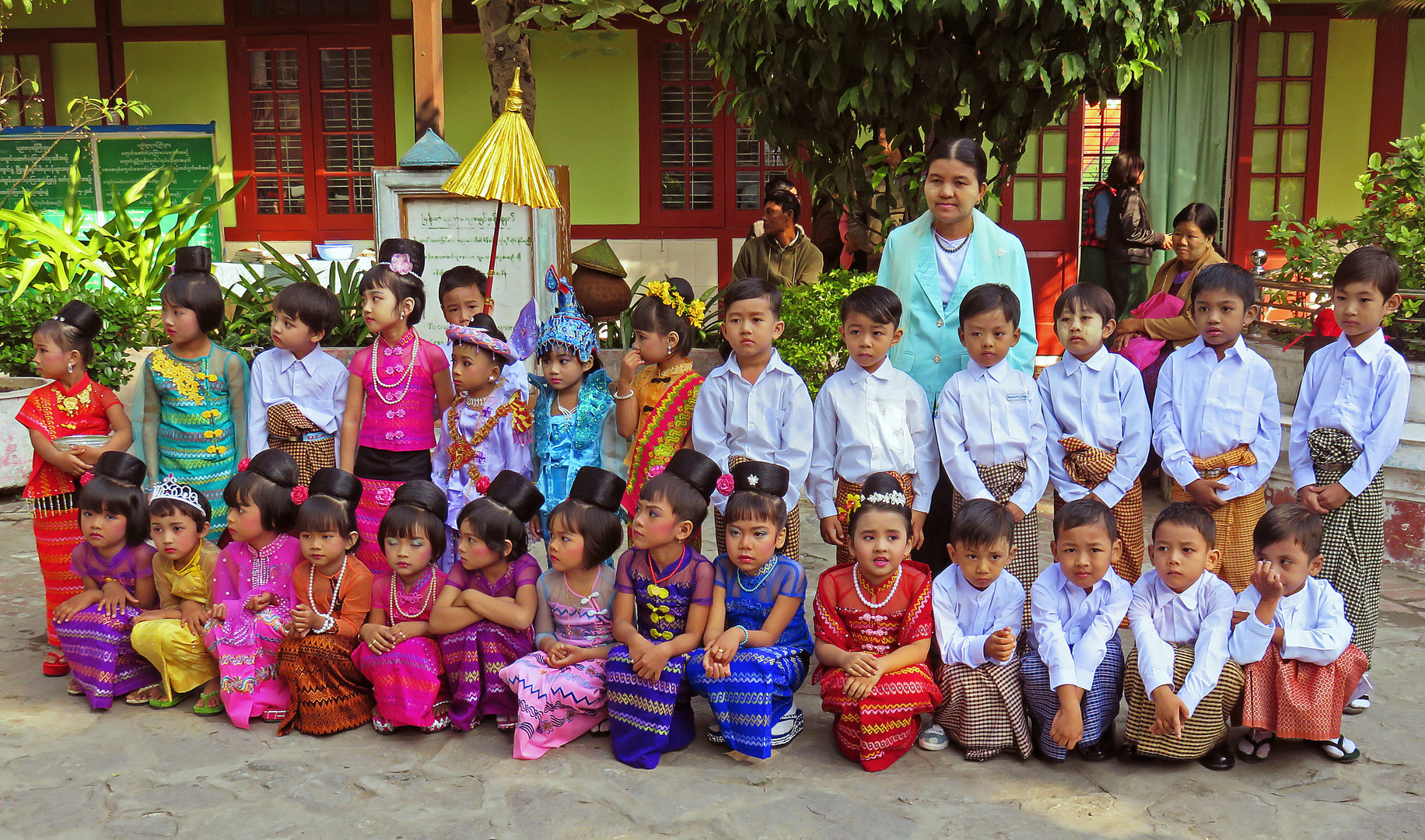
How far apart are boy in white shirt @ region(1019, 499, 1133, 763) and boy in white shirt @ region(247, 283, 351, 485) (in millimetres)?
2605

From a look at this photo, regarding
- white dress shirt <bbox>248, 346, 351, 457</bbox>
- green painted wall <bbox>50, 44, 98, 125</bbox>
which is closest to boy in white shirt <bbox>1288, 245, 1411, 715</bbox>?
white dress shirt <bbox>248, 346, 351, 457</bbox>

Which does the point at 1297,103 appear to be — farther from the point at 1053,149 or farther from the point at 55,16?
the point at 55,16

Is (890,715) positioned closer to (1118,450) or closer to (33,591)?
(1118,450)

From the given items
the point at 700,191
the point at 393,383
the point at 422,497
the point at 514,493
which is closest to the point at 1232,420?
the point at 514,493

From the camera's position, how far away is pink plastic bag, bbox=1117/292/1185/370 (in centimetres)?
550

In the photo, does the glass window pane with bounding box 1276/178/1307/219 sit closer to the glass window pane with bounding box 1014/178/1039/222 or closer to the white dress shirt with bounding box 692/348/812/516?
the glass window pane with bounding box 1014/178/1039/222

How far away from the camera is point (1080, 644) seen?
3229 mm

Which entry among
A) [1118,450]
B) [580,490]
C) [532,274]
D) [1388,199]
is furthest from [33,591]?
[1388,199]

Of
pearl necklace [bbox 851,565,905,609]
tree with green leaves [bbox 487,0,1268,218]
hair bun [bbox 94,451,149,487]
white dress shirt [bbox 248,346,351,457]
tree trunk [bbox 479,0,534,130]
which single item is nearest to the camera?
pearl necklace [bbox 851,565,905,609]

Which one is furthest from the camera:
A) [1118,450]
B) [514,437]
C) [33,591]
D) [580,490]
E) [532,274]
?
[532,274]

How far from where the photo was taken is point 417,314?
4270 mm

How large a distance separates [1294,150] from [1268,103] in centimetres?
44

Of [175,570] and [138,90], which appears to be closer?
[175,570]

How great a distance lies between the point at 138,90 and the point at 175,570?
302 inches
